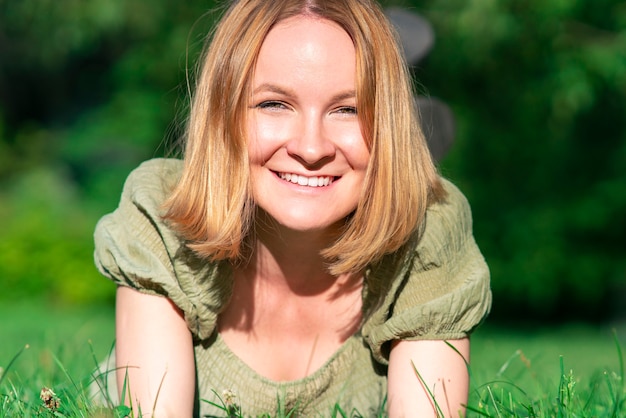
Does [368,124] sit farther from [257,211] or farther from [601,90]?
[601,90]

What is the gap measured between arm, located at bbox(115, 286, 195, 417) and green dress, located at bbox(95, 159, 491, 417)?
45 millimetres

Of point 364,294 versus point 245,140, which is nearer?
point 245,140

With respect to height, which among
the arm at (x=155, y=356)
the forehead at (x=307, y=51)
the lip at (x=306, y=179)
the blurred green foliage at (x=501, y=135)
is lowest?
the blurred green foliage at (x=501, y=135)

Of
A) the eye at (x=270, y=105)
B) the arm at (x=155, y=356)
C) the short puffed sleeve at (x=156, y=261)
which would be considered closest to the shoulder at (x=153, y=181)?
the short puffed sleeve at (x=156, y=261)

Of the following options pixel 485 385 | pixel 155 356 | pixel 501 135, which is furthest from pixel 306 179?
pixel 501 135

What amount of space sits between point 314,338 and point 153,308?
0.54m

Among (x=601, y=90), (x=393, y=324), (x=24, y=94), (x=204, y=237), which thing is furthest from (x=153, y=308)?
(x=24, y=94)

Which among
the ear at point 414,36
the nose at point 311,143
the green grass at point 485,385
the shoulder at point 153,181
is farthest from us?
the ear at point 414,36

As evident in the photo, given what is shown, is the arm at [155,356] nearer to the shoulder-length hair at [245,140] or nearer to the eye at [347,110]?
the shoulder-length hair at [245,140]

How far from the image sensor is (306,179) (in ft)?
7.19

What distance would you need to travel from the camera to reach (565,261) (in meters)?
8.52

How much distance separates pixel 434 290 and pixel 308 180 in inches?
18.4

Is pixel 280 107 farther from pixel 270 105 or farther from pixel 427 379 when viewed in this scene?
pixel 427 379

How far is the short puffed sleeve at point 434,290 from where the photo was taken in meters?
2.22
